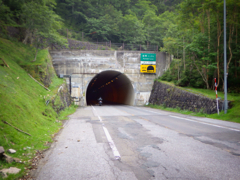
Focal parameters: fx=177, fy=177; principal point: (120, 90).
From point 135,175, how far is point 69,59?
972 inches

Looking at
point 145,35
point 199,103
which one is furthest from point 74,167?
point 145,35

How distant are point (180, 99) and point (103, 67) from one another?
12.8 m

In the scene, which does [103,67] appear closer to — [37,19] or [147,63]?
[147,63]

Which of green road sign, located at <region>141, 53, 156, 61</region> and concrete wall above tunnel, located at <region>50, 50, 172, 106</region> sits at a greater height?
green road sign, located at <region>141, 53, 156, 61</region>

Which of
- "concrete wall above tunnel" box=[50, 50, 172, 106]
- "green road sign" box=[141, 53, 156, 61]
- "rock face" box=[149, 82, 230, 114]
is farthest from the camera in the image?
"green road sign" box=[141, 53, 156, 61]

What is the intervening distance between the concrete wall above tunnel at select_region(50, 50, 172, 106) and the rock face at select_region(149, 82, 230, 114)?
6.77ft

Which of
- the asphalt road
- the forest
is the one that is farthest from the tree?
the asphalt road

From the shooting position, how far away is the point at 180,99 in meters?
18.8

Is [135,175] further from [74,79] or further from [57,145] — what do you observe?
[74,79]

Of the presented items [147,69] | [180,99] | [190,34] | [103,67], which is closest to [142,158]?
[180,99]

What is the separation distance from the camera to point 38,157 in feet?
15.3

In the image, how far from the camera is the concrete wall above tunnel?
85.4 feet

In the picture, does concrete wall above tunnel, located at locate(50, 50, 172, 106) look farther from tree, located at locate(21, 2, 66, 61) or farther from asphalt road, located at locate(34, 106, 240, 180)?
asphalt road, located at locate(34, 106, 240, 180)

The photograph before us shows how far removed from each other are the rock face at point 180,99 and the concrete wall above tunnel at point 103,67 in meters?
2.06
